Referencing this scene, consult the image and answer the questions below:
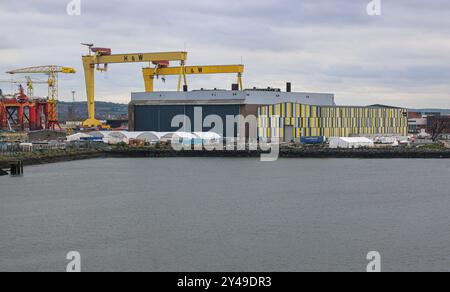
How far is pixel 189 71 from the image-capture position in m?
40.9

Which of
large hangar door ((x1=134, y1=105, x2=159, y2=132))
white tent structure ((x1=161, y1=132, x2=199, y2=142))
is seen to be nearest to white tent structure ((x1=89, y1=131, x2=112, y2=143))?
large hangar door ((x1=134, y1=105, x2=159, y2=132))

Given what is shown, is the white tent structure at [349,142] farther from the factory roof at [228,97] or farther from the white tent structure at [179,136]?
the white tent structure at [179,136]

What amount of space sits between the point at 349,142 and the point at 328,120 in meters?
3.06

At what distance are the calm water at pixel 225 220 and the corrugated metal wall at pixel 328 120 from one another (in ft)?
40.5

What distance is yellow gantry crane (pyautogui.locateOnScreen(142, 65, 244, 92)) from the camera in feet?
130

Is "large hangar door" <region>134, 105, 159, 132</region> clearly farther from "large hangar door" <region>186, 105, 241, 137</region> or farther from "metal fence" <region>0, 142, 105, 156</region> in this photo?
"metal fence" <region>0, 142, 105, 156</region>

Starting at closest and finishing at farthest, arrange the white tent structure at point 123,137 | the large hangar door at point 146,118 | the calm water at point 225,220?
the calm water at point 225,220 → the white tent structure at point 123,137 → the large hangar door at point 146,118

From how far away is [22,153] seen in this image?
102 feet

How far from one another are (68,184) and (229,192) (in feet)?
17.1

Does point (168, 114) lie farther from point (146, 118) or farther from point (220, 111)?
point (220, 111)

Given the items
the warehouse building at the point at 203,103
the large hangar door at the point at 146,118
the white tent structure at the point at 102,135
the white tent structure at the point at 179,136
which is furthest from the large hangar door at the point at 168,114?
the white tent structure at the point at 102,135

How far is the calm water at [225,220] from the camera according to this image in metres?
11.5
